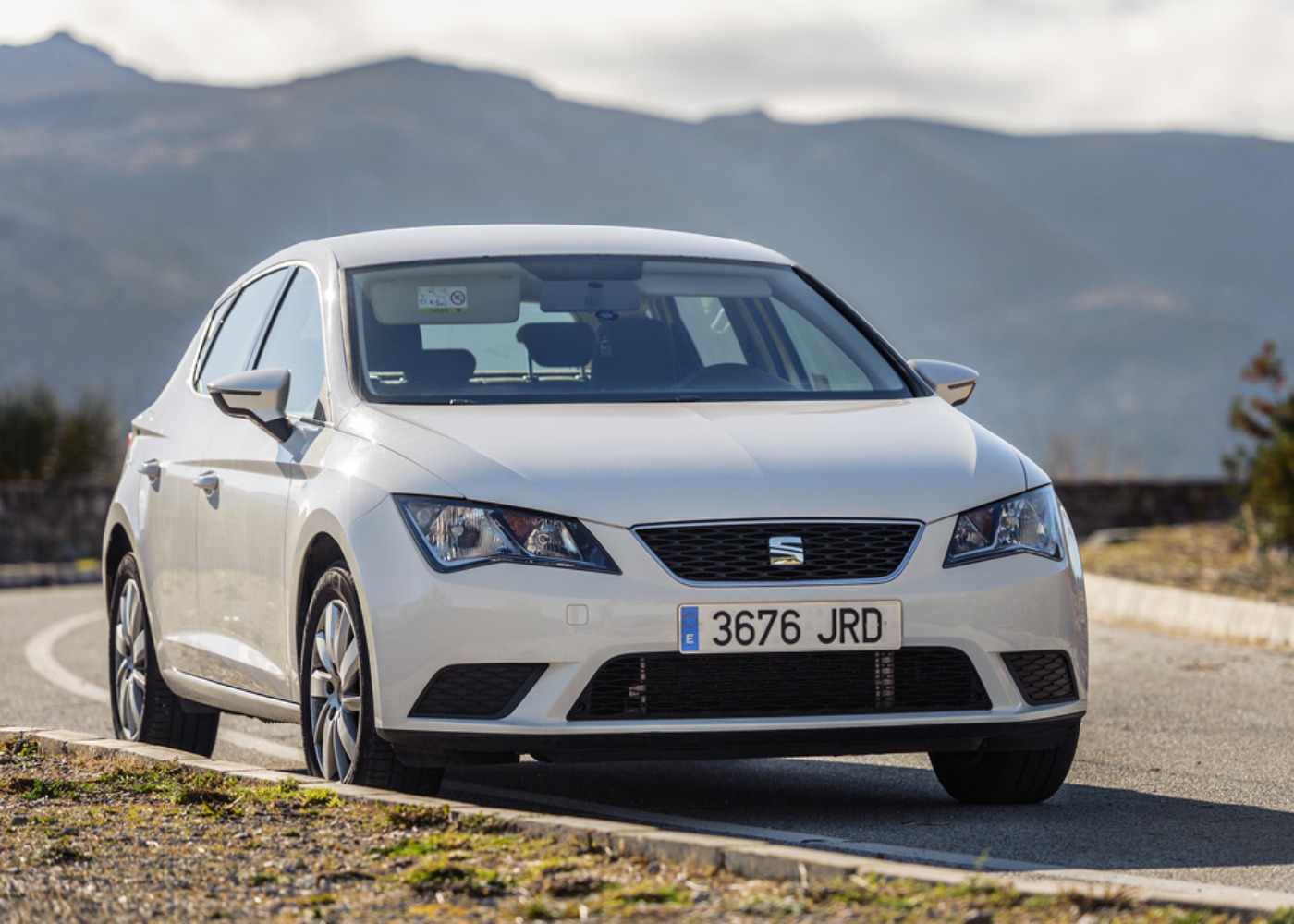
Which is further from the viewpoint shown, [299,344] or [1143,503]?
[1143,503]

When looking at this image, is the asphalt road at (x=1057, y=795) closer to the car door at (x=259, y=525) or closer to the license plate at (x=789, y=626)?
the license plate at (x=789, y=626)

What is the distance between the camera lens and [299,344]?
22.9 ft

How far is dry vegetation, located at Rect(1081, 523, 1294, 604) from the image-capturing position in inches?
582

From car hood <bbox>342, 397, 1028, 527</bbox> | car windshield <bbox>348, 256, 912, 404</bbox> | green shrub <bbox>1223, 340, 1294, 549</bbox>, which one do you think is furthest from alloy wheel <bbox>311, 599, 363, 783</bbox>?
green shrub <bbox>1223, 340, 1294, 549</bbox>

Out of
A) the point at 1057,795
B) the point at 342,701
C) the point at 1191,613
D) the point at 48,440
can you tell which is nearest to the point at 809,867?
the point at 342,701

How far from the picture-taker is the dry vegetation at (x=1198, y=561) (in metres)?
14.8

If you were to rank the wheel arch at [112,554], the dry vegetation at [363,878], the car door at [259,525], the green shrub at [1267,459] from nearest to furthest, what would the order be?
the dry vegetation at [363,878] → the car door at [259,525] → the wheel arch at [112,554] → the green shrub at [1267,459]

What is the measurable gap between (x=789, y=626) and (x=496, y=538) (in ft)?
2.60

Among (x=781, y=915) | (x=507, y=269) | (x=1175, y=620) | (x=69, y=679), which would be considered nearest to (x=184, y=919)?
(x=781, y=915)

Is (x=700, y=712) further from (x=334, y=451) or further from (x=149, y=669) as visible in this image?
(x=149, y=669)

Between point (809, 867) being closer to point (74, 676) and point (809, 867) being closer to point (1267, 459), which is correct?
point (74, 676)

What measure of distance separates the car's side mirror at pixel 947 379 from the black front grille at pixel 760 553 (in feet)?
4.75

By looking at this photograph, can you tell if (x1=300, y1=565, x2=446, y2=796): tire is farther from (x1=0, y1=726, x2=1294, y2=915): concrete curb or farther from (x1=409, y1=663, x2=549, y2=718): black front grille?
(x1=0, y1=726, x2=1294, y2=915): concrete curb

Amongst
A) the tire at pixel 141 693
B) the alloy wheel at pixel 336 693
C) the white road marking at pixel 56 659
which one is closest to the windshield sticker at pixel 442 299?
the alloy wheel at pixel 336 693
